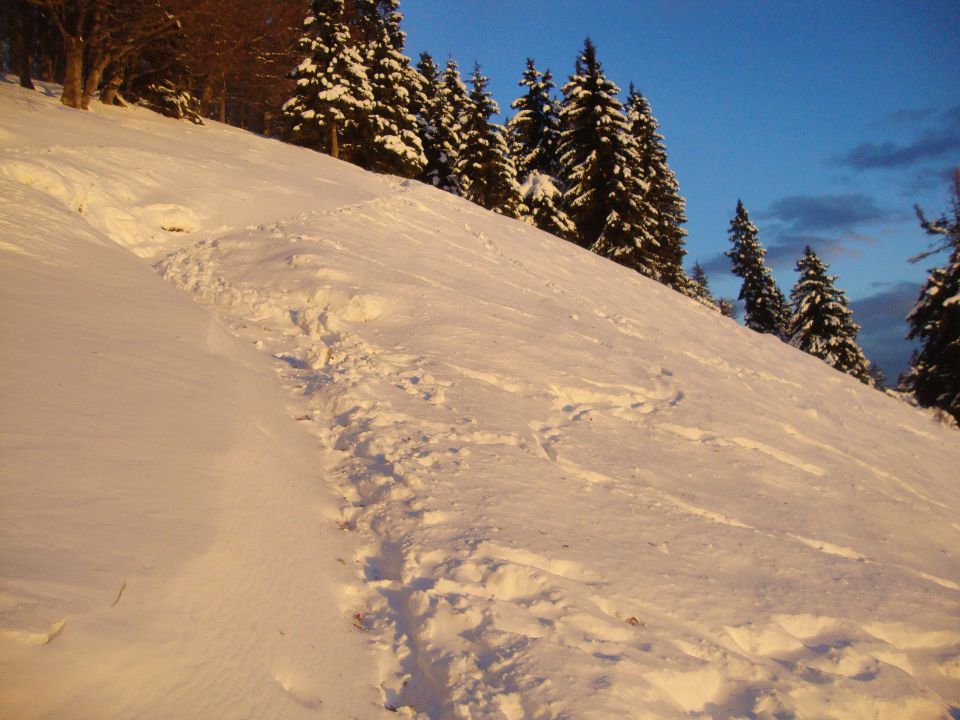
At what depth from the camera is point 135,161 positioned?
11281 millimetres

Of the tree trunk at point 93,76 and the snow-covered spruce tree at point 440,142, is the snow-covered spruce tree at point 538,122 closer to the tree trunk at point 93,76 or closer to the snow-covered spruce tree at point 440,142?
the snow-covered spruce tree at point 440,142

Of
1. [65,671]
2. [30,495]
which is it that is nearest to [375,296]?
[30,495]

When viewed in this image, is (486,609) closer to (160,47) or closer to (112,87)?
(112,87)

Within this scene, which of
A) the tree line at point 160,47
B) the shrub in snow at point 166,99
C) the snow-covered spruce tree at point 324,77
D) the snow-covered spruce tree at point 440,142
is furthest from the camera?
the snow-covered spruce tree at point 440,142

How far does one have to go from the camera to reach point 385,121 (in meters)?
28.7

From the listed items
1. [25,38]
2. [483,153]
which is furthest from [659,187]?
[25,38]

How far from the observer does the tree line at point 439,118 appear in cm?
1814

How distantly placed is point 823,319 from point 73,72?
3515cm

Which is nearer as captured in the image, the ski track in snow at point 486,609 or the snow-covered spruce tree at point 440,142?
the ski track in snow at point 486,609

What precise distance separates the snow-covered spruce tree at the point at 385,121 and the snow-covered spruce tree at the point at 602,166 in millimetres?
8499

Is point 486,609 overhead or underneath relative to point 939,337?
underneath

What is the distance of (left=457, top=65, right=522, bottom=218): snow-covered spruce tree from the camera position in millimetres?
28672

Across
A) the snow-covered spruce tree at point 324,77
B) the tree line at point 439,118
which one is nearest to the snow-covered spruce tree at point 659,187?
the tree line at point 439,118

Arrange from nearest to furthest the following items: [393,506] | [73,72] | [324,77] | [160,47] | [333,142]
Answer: [393,506] → [73,72] → [160,47] → [324,77] → [333,142]
